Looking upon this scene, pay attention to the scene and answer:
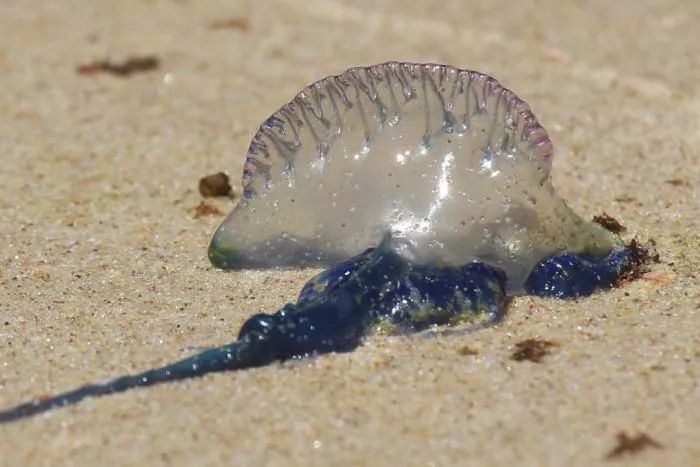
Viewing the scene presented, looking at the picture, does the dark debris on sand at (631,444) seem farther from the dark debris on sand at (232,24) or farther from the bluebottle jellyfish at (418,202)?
the dark debris on sand at (232,24)

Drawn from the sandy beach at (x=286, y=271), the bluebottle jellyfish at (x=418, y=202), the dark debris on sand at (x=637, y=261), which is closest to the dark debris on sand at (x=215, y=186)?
the sandy beach at (x=286, y=271)

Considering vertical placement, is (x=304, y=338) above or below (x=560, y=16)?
below

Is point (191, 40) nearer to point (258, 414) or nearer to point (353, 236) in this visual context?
point (353, 236)

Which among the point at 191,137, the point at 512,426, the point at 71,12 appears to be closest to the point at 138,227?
the point at 191,137

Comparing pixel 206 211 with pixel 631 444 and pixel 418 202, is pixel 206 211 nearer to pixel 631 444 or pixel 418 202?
pixel 418 202

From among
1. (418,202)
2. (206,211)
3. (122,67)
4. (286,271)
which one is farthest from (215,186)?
(122,67)

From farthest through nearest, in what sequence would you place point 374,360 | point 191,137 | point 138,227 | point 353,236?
point 191,137
point 138,227
point 353,236
point 374,360

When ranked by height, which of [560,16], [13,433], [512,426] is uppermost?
[560,16]
